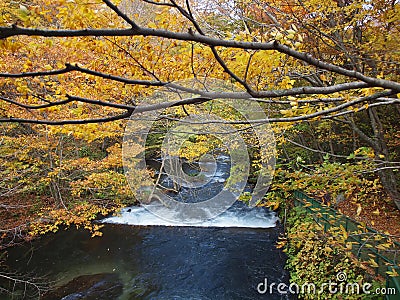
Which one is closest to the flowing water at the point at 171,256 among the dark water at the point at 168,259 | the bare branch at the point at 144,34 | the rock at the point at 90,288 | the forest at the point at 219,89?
the dark water at the point at 168,259

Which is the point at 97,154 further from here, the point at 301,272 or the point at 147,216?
the point at 301,272

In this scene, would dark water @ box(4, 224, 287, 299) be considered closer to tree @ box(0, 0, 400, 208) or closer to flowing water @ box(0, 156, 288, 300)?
flowing water @ box(0, 156, 288, 300)

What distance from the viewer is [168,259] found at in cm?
930

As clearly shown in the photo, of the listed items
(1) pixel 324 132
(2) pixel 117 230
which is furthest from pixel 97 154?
(1) pixel 324 132

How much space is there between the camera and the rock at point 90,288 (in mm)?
7502

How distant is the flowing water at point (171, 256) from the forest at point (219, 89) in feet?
3.10

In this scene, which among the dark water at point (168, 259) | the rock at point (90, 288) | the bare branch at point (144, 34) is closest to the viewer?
the bare branch at point (144, 34)

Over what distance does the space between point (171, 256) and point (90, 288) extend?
2.73m

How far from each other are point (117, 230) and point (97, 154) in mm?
5270

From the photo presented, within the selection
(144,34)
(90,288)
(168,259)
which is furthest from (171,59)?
(168,259)

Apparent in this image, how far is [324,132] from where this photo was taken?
12.1m

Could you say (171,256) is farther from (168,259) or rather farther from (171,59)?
(171,59)

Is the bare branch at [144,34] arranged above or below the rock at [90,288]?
above

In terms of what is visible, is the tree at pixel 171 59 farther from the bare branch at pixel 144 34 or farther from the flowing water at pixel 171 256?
the flowing water at pixel 171 256
